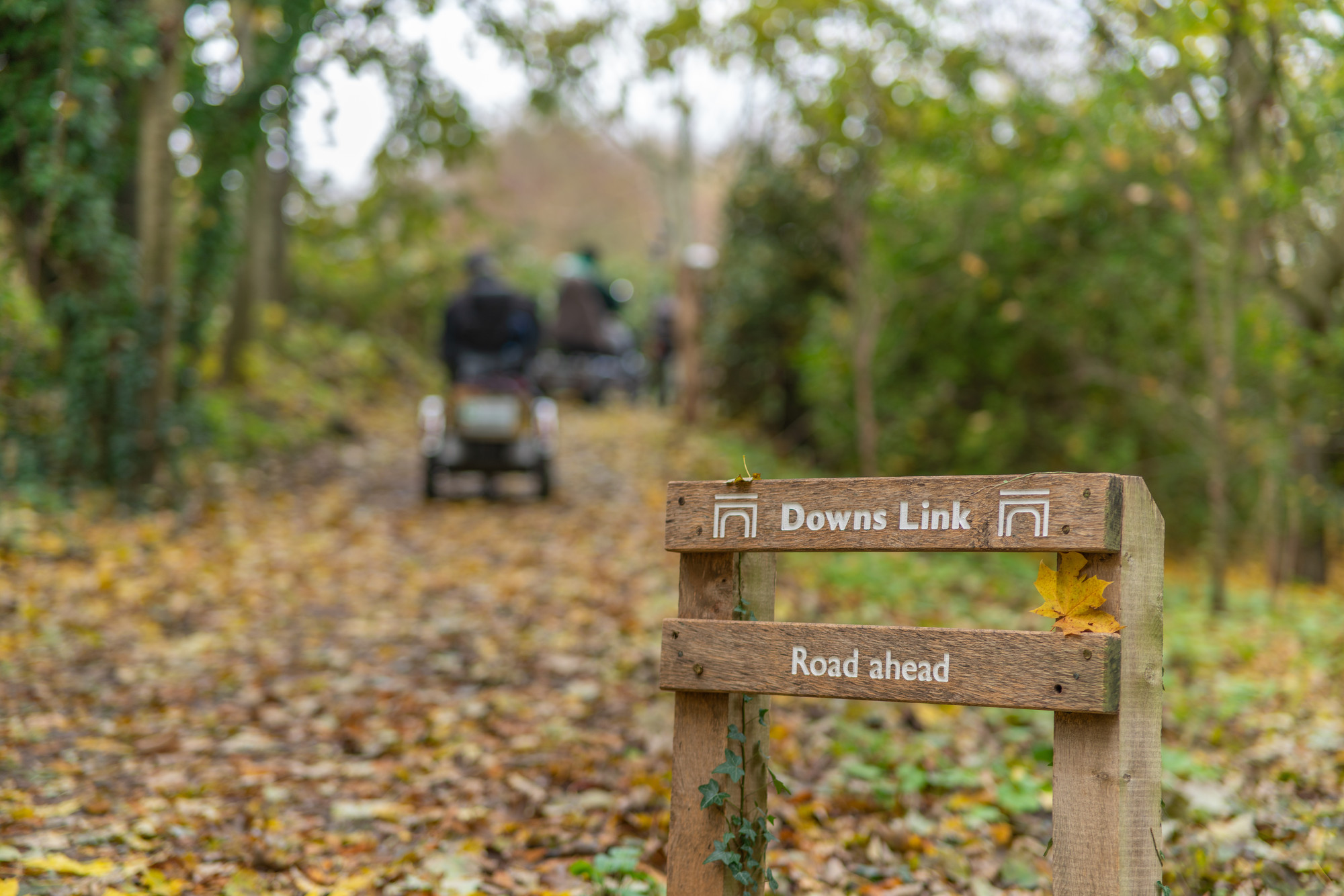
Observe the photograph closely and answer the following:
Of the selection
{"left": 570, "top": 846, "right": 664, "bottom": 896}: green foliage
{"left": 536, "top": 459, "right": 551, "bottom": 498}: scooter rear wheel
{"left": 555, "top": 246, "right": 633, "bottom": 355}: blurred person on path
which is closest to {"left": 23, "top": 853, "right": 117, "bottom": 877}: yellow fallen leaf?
{"left": 570, "top": 846, "right": 664, "bottom": 896}: green foliage

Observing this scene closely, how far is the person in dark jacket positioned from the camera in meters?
10.2

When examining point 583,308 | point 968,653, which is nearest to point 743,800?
point 968,653

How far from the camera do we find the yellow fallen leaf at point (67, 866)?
3.11 m

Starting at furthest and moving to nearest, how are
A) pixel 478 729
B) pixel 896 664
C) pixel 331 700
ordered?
pixel 331 700, pixel 478 729, pixel 896 664

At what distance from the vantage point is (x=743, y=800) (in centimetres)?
272

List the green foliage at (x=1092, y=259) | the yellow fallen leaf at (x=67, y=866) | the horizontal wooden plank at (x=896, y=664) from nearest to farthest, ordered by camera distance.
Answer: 1. the horizontal wooden plank at (x=896, y=664)
2. the yellow fallen leaf at (x=67, y=866)
3. the green foliage at (x=1092, y=259)

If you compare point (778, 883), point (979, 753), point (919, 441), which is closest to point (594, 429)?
point (919, 441)

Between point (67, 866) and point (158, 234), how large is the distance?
6.62 meters

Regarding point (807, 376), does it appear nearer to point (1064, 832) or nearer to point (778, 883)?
point (778, 883)

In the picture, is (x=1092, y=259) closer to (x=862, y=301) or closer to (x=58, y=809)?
(x=862, y=301)

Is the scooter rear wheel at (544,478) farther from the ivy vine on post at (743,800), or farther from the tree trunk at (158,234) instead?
the ivy vine on post at (743,800)

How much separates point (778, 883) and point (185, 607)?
4549mm

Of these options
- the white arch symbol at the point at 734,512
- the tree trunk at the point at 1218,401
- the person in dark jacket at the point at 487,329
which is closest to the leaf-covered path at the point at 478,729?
the tree trunk at the point at 1218,401

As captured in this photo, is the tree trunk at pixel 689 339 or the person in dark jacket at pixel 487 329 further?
the tree trunk at pixel 689 339
